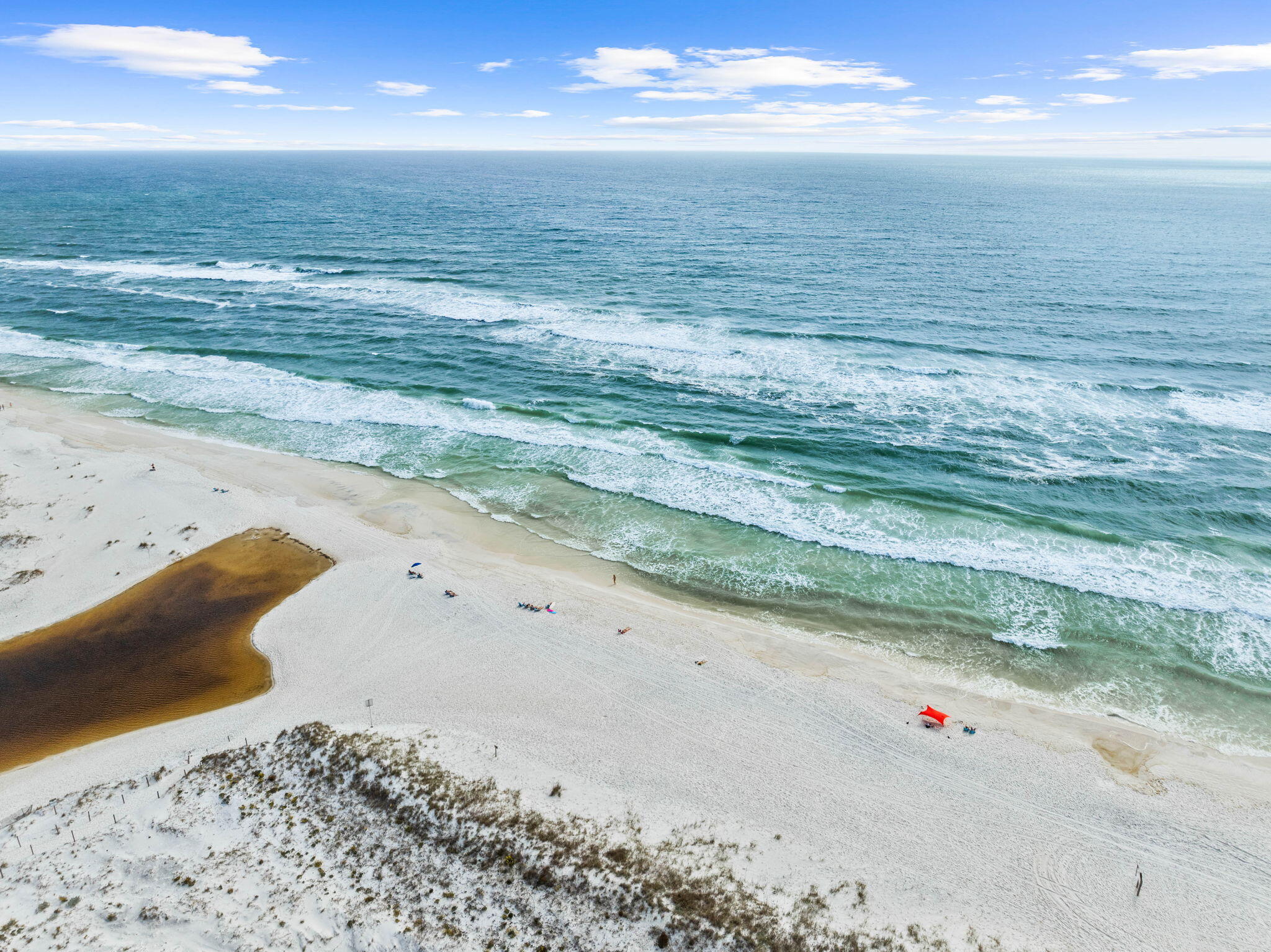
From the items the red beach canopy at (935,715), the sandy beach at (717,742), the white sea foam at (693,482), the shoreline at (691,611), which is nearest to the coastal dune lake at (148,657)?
the sandy beach at (717,742)

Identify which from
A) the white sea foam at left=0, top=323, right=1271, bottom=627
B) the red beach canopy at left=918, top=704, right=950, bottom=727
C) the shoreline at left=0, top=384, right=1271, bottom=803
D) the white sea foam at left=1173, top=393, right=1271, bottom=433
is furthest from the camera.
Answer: the white sea foam at left=1173, top=393, right=1271, bottom=433

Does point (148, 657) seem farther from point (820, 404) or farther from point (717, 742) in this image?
point (820, 404)

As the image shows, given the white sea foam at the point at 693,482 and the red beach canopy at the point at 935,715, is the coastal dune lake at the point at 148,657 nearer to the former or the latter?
the white sea foam at the point at 693,482

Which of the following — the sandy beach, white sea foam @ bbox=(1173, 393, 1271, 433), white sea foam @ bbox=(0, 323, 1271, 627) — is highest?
white sea foam @ bbox=(1173, 393, 1271, 433)

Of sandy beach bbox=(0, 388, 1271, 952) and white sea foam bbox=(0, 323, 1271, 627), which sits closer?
sandy beach bbox=(0, 388, 1271, 952)

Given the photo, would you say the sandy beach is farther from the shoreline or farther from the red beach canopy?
the red beach canopy

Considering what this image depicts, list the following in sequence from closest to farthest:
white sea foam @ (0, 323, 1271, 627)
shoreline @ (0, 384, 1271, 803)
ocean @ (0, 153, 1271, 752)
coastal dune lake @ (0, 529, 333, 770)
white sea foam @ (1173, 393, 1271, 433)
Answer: shoreline @ (0, 384, 1271, 803), coastal dune lake @ (0, 529, 333, 770), ocean @ (0, 153, 1271, 752), white sea foam @ (0, 323, 1271, 627), white sea foam @ (1173, 393, 1271, 433)

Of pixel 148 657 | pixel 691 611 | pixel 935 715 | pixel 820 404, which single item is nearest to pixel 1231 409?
pixel 820 404

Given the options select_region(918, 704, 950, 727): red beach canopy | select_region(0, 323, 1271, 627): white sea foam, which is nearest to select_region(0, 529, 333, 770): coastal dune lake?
select_region(0, 323, 1271, 627): white sea foam
